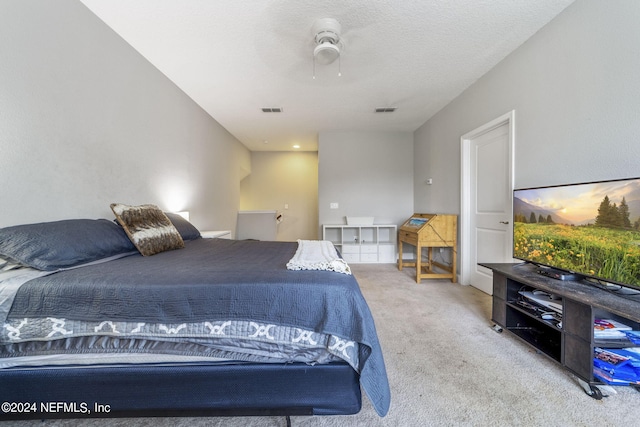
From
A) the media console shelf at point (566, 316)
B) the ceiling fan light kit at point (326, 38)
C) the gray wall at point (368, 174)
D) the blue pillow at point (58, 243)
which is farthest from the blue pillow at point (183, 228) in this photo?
the media console shelf at point (566, 316)

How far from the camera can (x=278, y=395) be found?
104 cm

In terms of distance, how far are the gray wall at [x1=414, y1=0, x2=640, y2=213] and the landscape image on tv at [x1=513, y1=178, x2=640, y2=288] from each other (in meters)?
0.23

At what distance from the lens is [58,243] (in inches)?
49.3

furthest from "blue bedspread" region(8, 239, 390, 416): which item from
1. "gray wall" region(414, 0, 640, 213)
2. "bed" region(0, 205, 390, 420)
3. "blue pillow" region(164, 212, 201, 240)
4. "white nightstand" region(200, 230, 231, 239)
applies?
"gray wall" region(414, 0, 640, 213)

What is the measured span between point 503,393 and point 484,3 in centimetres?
256

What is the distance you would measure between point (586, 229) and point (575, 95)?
3.35ft

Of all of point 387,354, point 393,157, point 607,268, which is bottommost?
point 387,354

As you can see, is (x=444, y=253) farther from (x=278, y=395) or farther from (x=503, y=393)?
(x=278, y=395)

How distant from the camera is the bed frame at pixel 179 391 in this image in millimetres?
1018

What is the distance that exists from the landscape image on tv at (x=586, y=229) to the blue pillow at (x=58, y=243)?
293cm

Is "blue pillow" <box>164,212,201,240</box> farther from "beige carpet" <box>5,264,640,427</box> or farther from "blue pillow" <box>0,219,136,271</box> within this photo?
"beige carpet" <box>5,264,640,427</box>

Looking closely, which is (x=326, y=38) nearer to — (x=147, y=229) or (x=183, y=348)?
(x=147, y=229)

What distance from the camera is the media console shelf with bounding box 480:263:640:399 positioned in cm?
126

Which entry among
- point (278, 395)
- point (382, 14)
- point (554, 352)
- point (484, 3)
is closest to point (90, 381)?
point (278, 395)
